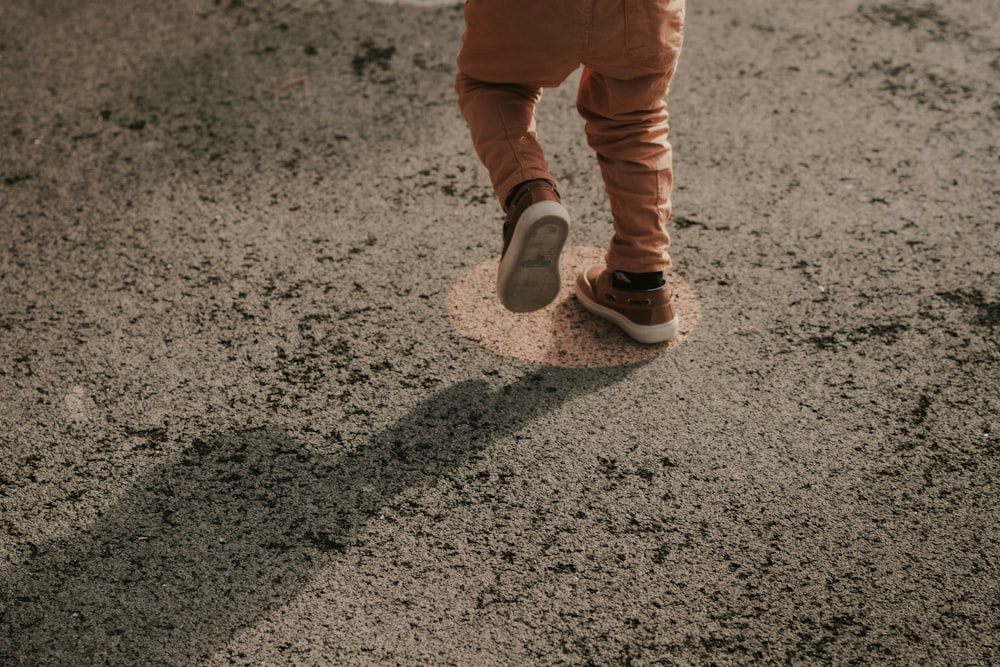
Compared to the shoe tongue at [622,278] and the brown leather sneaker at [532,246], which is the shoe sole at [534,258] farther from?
the shoe tongue at [622,278]

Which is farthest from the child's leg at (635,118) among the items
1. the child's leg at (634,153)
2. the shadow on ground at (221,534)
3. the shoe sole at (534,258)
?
the shadow on ground at (221,534)

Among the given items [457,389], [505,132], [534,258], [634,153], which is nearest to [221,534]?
[457,389]

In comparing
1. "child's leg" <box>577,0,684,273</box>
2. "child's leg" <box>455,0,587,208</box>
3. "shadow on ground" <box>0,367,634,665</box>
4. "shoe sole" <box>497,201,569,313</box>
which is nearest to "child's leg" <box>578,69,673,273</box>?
"child's leg" <box>577,0,684,273</box>

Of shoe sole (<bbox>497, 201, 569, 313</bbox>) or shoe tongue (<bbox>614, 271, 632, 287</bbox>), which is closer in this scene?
shoe sole (<bbox>497, 201, 569, 313</bbox>)

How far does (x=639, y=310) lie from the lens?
8.63 ft

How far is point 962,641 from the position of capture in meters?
1.88

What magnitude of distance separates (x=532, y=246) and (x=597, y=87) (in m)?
0.47

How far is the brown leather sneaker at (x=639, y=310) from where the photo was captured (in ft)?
8.57

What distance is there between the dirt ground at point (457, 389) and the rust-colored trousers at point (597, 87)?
0.40 metres

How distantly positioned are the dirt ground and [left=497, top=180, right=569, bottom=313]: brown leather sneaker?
256mm

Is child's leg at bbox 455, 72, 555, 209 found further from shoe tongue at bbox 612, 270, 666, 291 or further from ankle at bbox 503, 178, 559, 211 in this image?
shoe tongue at bbox 612, 270, 666, 291

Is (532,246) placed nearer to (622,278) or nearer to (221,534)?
(622,278)

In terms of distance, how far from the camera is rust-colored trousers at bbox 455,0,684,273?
223 cm

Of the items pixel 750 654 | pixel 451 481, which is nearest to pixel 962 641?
pixel 750 654
